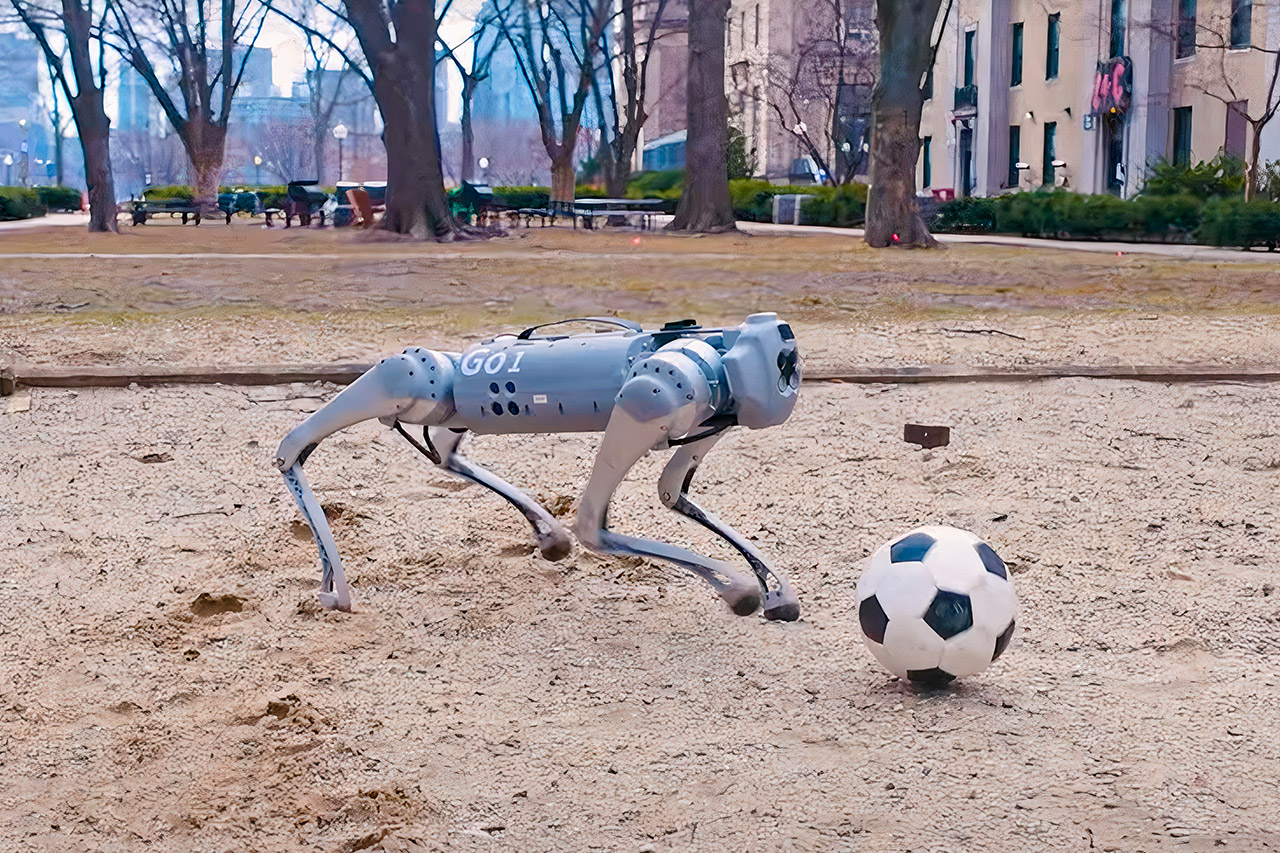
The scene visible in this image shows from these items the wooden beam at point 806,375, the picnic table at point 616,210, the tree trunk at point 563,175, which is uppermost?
the tree trunk at point 563,175

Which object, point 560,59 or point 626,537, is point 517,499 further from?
point 560,59

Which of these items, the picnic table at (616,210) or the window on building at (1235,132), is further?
the picnic table at (616,210)

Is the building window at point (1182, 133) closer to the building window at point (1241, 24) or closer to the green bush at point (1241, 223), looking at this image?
the building window at point (1241, 24)

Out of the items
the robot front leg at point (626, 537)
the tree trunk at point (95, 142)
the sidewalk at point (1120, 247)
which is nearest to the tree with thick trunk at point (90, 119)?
the tree trunk at point (95, 142)

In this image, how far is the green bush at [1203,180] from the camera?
27594 mm

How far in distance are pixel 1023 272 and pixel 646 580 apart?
492 inches

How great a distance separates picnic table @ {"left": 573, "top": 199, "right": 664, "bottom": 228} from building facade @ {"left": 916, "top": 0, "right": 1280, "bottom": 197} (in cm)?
1004

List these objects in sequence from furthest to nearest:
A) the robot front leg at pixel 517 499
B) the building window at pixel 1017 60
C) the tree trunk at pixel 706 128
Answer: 1. the building window at pixel 1017 60
2. the tree trunk at pixel 706 128
3. the robot front leg at pixel 517 499

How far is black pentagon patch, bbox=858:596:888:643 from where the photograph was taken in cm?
335

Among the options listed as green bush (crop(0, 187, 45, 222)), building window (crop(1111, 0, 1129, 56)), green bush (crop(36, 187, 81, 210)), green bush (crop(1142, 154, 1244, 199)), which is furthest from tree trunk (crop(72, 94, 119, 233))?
building window (crop(1111, 0, 1129, 56))

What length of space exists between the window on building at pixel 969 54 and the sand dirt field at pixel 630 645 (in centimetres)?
3738

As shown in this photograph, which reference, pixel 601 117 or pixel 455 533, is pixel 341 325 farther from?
pixel 601 117

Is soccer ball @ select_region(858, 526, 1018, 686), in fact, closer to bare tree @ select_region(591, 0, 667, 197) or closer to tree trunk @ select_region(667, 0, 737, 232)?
tree trunk @ select_region(667, 0, 737, 232)

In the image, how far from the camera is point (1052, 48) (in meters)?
38.8
